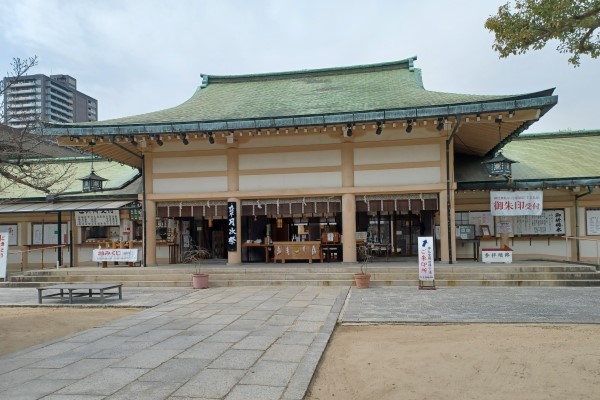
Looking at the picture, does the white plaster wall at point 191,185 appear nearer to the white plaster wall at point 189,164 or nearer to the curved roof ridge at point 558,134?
the white plaster wall at point 189,164

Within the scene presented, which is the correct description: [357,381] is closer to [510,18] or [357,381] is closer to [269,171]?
[510,18]

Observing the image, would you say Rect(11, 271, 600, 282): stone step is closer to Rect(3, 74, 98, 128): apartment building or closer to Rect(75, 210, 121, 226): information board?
Rect(75, 210, 121, 226): information board

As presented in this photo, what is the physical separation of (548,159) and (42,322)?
16.0 metres

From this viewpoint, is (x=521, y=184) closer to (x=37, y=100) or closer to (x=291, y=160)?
(x=291, y=160)

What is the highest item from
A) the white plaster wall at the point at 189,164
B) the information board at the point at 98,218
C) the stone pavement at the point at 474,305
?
the white plaster wall at the point at 189,164

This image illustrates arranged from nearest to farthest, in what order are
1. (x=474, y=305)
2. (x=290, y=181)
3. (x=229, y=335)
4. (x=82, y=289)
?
(x=229, y=335), (x=474, y=305), (x=82, y=289), (x=290, y=181)

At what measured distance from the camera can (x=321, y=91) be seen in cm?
1628

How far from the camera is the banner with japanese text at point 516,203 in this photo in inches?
532

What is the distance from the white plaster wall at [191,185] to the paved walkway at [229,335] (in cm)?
378

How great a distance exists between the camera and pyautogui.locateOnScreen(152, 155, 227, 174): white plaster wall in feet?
47.3

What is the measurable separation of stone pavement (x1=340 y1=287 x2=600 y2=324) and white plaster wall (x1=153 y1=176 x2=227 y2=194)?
19.3ft

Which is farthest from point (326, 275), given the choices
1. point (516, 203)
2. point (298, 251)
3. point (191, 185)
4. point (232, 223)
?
point (516, 203)

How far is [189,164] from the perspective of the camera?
1455cm

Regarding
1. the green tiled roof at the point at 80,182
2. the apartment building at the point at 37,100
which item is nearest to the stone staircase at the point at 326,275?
the green tiled roof at the point at 80,182
